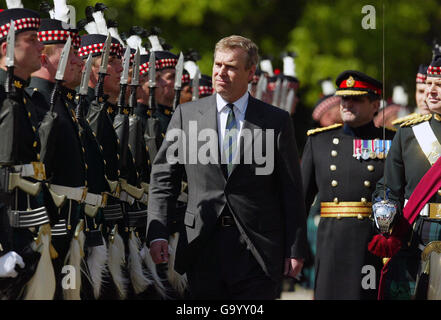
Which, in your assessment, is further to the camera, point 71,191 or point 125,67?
point 125,67

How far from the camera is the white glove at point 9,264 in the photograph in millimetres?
6820

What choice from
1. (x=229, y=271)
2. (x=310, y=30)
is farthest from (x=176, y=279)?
(x=310, y=30)

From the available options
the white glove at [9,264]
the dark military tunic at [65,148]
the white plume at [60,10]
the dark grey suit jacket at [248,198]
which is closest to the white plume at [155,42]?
the white plume at [60,10]

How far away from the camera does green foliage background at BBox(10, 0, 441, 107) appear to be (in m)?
17.8

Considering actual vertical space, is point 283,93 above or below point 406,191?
above

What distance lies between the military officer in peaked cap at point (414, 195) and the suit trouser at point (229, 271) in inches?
72.3

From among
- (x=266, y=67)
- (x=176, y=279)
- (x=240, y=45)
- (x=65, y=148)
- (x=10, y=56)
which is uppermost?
(x=266, y=67)

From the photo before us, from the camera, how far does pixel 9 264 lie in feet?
22.4

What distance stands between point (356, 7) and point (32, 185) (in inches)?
509

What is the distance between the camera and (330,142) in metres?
10.2

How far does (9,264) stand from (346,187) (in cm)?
384

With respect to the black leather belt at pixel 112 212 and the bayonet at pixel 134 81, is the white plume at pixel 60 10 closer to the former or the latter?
the bayonet at pixel 134 81

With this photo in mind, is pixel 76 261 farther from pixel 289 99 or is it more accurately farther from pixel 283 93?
pixel 289 99
